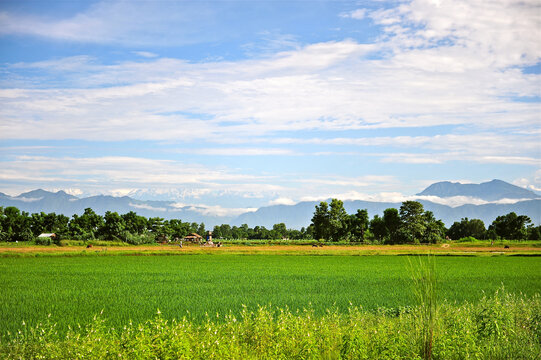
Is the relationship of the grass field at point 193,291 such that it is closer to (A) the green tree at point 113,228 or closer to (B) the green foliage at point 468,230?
(A) the green tree at point 113,228

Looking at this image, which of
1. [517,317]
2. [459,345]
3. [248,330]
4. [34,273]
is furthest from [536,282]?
[34,273]

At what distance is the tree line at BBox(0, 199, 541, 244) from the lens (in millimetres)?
101500

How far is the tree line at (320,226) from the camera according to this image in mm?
101500

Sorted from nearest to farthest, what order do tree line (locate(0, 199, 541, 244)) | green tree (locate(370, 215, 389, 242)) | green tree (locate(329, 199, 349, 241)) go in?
tree line (locate(0, 199, 541, 244)) < green tree (locate(329, 199, 349, 241)) < green tree (locate(370, 215, 389, 242))

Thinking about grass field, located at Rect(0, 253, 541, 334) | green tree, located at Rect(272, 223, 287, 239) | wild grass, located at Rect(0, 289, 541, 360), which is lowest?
green tree, located at Rect(272, 223, 287, 239)

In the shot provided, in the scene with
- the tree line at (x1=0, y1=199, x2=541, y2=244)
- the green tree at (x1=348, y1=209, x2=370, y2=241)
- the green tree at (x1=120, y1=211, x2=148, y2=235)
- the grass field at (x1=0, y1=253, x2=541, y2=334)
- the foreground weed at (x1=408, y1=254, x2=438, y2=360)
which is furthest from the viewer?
the green tree at (x1=348, y1=209, x2=370, y2=241)

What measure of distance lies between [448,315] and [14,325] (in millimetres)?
13258

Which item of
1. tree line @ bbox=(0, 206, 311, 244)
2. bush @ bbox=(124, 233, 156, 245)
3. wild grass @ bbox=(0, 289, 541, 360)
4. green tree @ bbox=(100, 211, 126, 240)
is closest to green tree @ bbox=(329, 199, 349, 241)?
tree line @ bbox=(0, 206, 311, 244)

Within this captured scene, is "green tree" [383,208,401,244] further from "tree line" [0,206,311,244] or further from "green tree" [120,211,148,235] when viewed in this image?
"green tree" [120,211,148,235]

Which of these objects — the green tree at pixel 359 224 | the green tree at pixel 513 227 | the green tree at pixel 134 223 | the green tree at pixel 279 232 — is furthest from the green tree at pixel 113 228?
the green tree at pixel 513 227

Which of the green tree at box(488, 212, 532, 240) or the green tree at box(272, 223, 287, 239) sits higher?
the green tree at box(488, 212, 532, 240)

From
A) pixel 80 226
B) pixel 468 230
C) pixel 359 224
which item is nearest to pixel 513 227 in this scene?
pixel 468 230

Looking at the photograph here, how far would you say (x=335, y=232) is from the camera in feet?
378

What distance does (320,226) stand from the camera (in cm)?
11594
